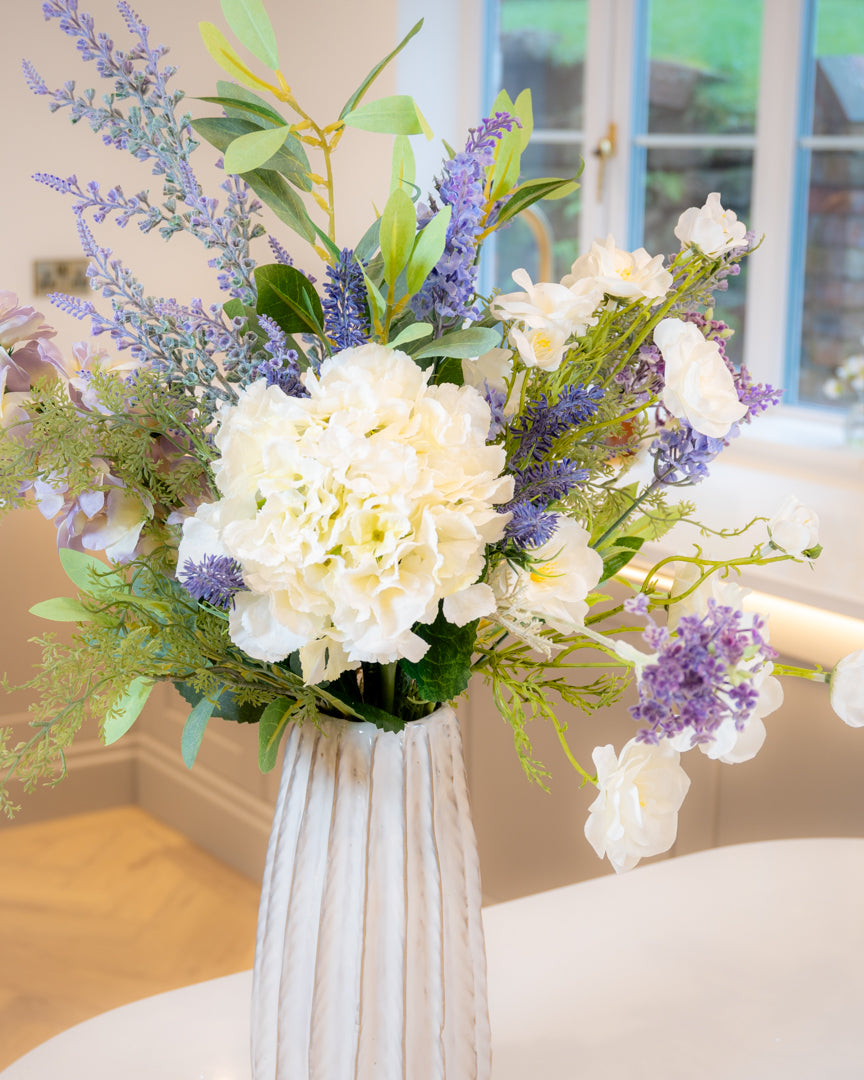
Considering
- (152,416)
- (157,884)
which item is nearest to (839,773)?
(152,416)

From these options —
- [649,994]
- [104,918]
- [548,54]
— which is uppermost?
[548,54]

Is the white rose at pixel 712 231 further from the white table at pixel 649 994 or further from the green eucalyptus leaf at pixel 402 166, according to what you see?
the white table at pixel 649 994

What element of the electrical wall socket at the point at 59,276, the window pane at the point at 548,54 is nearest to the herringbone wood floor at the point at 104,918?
the electrical wall socket at the point at 59,276

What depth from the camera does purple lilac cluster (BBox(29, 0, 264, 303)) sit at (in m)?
0.46

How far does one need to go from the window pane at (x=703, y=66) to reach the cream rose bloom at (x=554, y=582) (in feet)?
7.07

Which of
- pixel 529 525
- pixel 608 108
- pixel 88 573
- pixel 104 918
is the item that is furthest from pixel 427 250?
pixel 608 108

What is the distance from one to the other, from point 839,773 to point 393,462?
0.98 meters

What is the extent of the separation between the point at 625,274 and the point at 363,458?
18 centimetres

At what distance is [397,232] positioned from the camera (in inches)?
19.3

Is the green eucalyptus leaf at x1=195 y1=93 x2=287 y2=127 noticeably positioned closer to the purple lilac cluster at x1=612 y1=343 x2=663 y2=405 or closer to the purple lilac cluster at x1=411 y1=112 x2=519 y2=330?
the purple lilac cluster at x1=411 y1=112 x2=519 y2=330

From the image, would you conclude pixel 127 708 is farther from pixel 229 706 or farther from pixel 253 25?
pixel 253 25

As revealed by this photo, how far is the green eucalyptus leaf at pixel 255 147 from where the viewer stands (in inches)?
18.3

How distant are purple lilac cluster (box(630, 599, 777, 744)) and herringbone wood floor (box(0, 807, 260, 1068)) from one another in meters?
1.65

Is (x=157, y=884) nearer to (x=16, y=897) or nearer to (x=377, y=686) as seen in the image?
(x=16, y=897)
